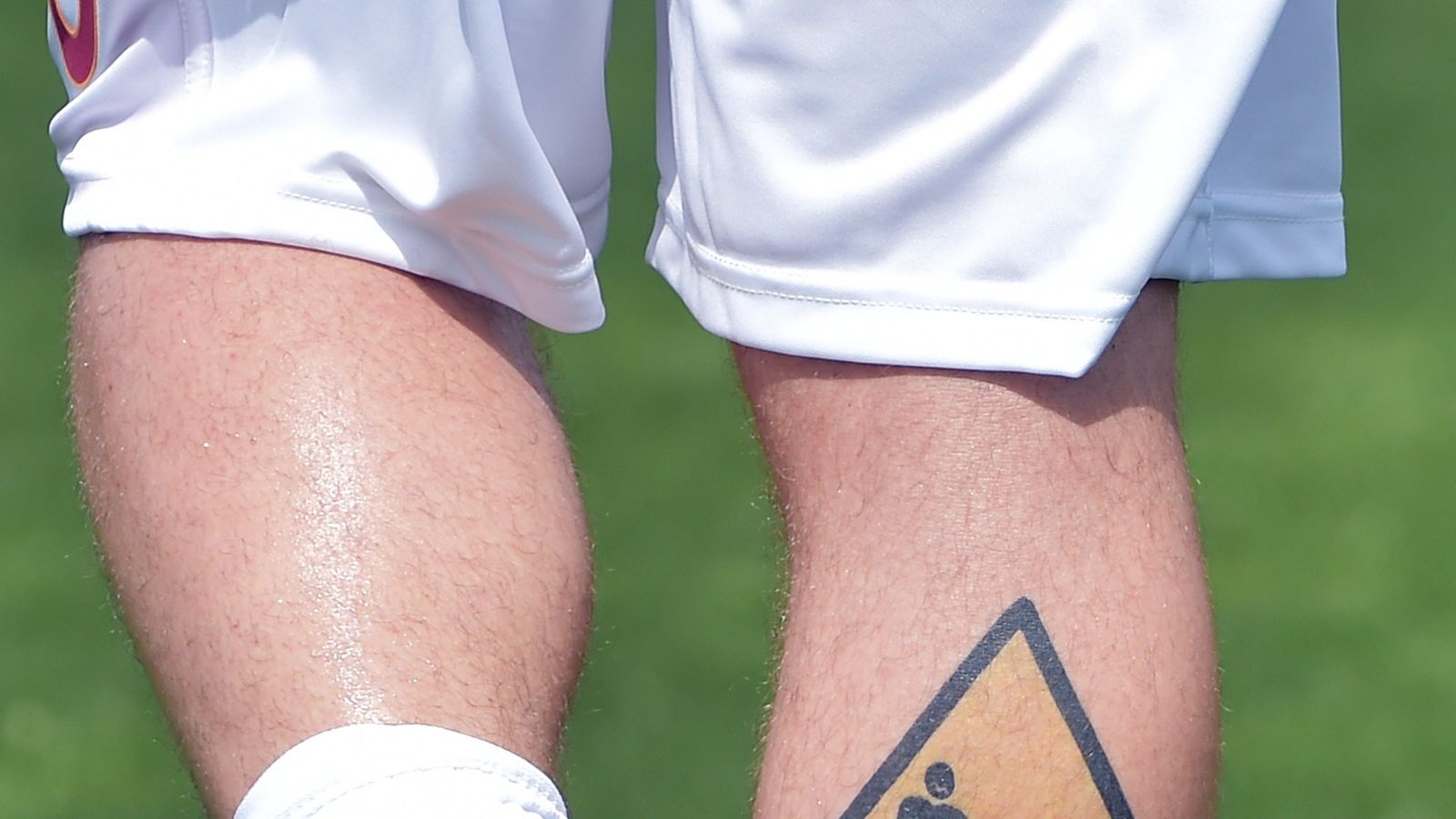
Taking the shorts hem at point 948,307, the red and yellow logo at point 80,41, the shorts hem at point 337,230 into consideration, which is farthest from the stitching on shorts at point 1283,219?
the red and yellow logo at point 80,41

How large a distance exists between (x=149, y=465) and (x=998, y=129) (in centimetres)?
55

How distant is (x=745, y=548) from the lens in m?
2.73

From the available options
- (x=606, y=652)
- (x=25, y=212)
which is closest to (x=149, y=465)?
(x=606, y=652)

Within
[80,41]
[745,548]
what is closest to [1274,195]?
[80,41]

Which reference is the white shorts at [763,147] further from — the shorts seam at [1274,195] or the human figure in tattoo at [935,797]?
the human figure in tattoo at [935,797]

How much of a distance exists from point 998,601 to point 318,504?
0.41 m

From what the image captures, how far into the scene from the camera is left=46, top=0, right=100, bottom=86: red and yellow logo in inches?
54.0

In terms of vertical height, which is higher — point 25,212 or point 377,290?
point 377,290

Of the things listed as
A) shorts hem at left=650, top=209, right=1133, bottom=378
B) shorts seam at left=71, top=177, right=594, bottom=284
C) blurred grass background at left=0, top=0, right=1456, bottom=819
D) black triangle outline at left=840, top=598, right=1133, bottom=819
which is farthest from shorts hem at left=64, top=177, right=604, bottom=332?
blurred grass background at left=0, top=0, right=1456, bottom=819

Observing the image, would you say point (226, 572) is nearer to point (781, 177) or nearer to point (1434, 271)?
point (781, 177)

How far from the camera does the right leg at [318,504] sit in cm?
120

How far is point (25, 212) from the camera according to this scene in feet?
12.7

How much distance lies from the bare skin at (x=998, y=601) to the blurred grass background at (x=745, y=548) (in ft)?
2.24

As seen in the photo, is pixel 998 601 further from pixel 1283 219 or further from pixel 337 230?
pixel 337 230
